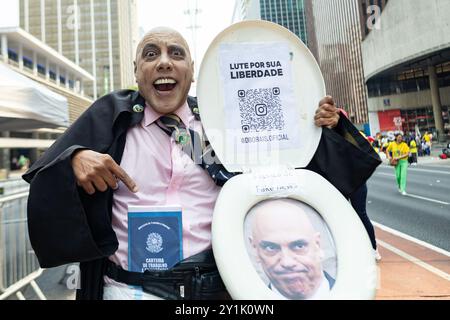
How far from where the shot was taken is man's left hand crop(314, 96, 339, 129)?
3.53ft

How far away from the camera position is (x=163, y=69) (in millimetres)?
1033

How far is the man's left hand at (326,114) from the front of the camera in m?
1.08

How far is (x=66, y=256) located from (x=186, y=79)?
27.2 inches

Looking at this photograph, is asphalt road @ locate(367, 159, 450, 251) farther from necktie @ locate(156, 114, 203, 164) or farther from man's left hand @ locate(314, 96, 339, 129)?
necktie @ locate(156, 114, 203, 164)

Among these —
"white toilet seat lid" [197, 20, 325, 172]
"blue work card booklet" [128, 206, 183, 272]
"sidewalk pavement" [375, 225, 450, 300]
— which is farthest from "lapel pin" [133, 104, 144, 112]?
"sidewalk pavement" [375, 225, 450, 300]

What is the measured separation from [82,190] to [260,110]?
0.65 m

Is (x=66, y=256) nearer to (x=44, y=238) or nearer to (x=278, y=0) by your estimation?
(x=44, y=238)

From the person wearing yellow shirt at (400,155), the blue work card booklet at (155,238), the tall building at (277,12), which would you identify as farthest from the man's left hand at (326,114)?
the person wearing yellow shirt at (400,155)

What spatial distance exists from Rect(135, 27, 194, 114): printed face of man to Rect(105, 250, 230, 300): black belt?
537 millimetres

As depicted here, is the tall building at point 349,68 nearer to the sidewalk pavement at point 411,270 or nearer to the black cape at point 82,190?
the sidewalk pavement at point 411,270

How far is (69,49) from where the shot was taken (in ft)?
167

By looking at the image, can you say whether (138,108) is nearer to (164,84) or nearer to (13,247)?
(164,84)

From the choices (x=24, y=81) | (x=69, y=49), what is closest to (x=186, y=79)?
(x=24, y=81)

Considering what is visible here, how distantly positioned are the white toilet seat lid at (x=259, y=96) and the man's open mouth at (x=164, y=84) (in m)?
0.10
